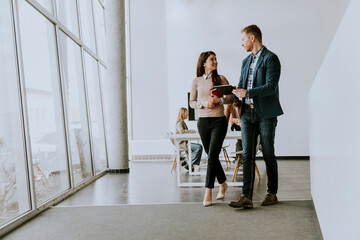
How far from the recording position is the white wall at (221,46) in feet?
29.2

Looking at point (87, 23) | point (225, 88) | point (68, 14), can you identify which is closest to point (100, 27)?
point (87, 23)

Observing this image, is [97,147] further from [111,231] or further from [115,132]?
[111,231]

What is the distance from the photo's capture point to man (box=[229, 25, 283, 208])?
11.0 feet

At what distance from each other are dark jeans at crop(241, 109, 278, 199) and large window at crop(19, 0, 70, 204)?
7.34 feet

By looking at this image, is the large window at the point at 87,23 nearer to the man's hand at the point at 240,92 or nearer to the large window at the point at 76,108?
the large window at the point at 76,108

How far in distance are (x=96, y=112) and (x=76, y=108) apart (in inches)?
60.5

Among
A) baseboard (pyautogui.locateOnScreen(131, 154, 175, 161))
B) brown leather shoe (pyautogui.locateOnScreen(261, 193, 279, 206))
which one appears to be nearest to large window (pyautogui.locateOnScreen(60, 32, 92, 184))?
brown leather shoe (pyautogui.locateOnScreen(261, 193, 279, 206))

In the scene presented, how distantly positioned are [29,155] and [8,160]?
14.1 inches

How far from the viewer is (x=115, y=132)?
279 inches

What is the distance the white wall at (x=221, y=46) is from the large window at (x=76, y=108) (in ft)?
12.3

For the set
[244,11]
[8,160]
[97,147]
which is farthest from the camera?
[244,11]

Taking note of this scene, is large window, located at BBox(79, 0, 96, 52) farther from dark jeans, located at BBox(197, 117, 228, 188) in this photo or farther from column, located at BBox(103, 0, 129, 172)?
dark jeans, located at BBox(197, 117, 228, 188)

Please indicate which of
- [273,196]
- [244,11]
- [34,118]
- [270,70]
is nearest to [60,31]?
[34,118]

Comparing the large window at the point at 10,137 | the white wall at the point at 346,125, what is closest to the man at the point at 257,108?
the white wall at the point at 346,125
